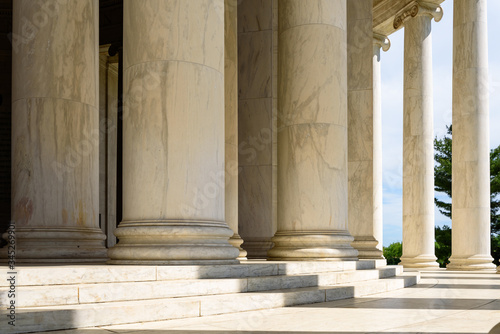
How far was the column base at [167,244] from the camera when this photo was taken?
479 ft

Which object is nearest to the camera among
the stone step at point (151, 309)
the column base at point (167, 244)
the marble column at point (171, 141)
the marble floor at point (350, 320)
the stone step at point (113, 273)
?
the stone step at point (151, 309)

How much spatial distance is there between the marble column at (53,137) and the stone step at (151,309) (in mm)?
64994

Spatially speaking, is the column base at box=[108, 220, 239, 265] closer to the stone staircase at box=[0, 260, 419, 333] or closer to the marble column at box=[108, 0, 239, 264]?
the marble column at box=[108, 0, 239, 264]

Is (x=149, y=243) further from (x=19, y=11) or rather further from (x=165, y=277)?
(x=19, y=11)

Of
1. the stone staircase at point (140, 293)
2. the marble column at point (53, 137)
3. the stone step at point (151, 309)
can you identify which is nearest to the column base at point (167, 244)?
the stone staircase at point (140, 293)

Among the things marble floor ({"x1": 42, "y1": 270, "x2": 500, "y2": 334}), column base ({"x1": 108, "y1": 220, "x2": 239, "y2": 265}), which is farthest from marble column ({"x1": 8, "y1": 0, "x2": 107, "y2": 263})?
marble floor ({"x1": 42, "y1": 270, "x2": 500, "y2": 334})

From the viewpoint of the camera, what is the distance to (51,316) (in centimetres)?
10888

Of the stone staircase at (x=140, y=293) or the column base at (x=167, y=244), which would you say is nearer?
the stone staircase at (x=140, y=293)

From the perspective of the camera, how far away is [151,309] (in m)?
121

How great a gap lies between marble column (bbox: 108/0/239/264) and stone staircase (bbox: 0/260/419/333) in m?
9.05

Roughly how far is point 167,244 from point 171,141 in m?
24.6

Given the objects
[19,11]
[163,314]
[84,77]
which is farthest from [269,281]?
[19,11]

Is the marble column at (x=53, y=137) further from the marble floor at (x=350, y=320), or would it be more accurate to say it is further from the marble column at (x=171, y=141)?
the marble floor at (x=350, y=320)

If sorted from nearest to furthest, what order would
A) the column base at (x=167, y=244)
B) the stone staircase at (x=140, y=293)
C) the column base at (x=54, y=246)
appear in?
the stone staircase at (x=140, y=293) < the column base at (x=167, y=244) < the column base at (x=54, y=246)
